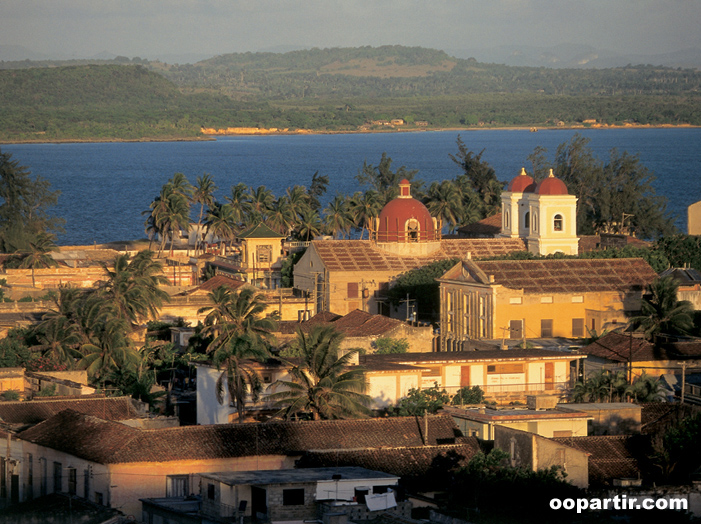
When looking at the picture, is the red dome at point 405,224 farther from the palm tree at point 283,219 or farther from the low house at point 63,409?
the low house at point 63,409

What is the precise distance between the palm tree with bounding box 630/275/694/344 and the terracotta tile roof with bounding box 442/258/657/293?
19.9 feet

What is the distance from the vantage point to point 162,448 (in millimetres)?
37094

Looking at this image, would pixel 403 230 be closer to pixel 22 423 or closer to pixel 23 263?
pixel 23 263

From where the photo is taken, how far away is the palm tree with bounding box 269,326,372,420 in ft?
140

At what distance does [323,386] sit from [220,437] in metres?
5.41

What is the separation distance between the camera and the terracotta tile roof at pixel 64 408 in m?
43.6

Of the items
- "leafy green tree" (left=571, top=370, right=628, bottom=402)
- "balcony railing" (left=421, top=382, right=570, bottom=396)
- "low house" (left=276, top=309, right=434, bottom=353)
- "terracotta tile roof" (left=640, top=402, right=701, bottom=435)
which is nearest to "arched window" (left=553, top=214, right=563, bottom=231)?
"low house" (left=276, top=309, right=434, bottom=353)

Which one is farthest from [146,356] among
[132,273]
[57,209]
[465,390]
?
[57,209]

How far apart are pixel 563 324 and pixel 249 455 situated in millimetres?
30317

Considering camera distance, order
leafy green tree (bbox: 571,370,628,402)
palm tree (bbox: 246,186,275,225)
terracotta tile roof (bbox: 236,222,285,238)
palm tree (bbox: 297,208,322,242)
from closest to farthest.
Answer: leafy green tree (bbox: 571,370,628,402) < terracotta tile roof (bbox: 236,222,285,238) < palm tree (bbox: 297,208,322,242) < palm tree (bbox: 246,186,275,225)

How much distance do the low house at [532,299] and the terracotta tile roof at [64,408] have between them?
67.3 ft

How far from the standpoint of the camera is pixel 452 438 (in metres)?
39.5

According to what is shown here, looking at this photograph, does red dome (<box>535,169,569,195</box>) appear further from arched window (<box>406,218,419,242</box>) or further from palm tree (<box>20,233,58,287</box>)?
palm tree (<box>20,233,58,287</box>)

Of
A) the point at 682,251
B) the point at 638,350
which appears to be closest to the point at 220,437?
the point at 638,350
